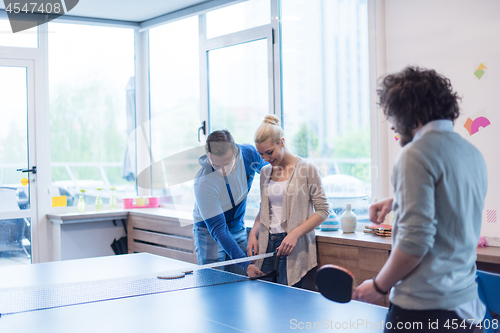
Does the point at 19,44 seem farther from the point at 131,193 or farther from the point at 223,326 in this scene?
the point at 223,326

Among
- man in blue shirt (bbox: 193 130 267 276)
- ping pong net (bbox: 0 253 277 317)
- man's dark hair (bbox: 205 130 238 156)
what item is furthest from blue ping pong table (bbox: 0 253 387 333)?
man's dark hair (bbox: 205 130 238 156)

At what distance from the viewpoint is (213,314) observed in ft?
5.36

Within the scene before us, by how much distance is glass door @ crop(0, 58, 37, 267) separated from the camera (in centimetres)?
429

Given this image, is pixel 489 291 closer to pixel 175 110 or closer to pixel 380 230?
pixel 380 230

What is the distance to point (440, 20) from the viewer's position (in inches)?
104

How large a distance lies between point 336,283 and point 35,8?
4.23 metres

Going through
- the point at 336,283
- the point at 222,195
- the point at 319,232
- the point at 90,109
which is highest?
the point at 90,109

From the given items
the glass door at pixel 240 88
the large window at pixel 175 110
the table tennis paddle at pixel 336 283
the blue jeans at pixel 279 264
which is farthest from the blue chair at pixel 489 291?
the large window at pixel 175 110

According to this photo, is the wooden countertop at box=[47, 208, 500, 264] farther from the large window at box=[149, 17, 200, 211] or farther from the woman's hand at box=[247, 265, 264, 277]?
the woman's hand at box=[247, 265, 264, 277]

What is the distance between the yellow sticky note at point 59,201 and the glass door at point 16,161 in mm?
182

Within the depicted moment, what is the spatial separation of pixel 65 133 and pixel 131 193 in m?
0.93

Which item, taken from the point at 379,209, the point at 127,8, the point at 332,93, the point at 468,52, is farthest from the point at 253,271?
the point at 127,8

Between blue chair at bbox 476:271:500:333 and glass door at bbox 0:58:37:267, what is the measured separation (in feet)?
13.3

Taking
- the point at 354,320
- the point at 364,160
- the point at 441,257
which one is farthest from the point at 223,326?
the point at 364,160
